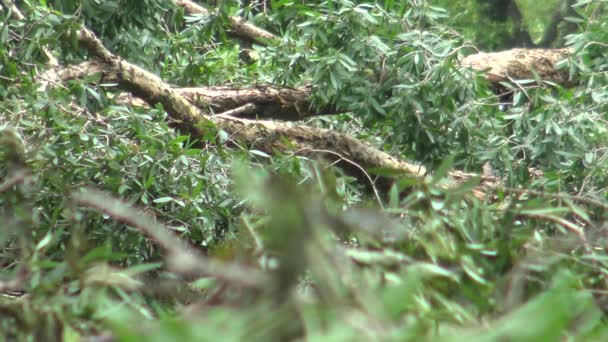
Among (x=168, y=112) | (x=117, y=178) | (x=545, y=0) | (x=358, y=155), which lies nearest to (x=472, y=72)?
(x=358, y=155)

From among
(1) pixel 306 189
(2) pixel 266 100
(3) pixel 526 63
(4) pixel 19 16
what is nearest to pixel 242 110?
(2) pixel 266 100

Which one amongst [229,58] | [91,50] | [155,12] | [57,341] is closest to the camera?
[57,341]

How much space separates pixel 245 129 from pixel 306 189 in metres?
2.30

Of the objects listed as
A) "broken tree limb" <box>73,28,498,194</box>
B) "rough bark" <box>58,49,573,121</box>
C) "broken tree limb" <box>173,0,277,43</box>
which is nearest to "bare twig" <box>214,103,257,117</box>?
"rough bark" <box>58,49,573,121</box>

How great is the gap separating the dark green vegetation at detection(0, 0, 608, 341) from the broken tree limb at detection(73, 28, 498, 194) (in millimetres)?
74

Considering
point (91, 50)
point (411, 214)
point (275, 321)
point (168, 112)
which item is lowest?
point (168, 112)

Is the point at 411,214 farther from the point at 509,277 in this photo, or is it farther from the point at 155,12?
the point at 155,12

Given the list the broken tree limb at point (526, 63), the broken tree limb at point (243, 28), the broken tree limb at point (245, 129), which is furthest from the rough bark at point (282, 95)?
the broken tree limb at point (243, 28)

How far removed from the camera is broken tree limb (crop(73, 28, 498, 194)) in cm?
258

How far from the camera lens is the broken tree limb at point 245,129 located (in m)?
2.58

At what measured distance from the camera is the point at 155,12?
279 centimetres

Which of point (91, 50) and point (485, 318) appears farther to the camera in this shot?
point (91, 50)

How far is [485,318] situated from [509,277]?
5cm

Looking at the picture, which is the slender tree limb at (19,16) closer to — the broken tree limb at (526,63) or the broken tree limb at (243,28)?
the broken tree limb at (243,28)
